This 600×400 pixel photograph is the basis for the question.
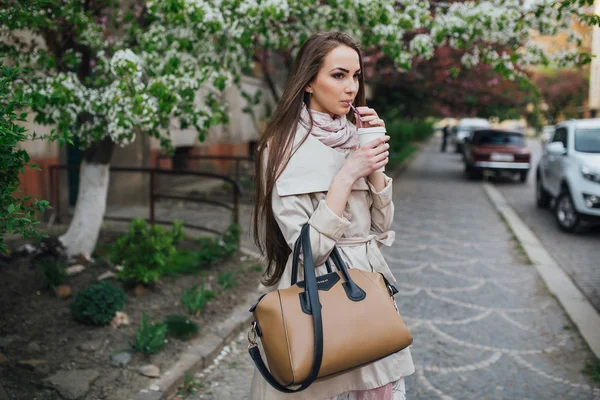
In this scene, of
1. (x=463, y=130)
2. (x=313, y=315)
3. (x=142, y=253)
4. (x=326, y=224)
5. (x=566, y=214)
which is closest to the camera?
(x=313, y=315)

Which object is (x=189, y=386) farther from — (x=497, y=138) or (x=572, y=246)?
(x=497, y=138)

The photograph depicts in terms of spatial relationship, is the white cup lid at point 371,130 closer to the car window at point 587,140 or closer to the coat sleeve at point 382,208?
the coat sleeve at point 382,208

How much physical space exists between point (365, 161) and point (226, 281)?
3.74 metres

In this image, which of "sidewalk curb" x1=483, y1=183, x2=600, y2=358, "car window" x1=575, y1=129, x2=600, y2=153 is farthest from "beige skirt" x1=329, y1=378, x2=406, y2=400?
→ "car window" x1=575, y1=129, x2=600, y2=153

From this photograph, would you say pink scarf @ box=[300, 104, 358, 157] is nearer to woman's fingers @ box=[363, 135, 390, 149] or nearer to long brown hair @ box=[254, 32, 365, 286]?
long brown hair @ box=[254, 32, 365, 286]

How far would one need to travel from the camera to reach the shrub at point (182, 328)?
4.39 m

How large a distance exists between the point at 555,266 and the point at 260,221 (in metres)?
6.06

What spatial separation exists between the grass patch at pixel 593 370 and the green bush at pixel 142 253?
345 cm

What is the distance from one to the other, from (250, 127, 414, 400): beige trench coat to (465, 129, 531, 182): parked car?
15.7 meters

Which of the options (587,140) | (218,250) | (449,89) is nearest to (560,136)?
(587,140)

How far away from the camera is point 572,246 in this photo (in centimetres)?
851

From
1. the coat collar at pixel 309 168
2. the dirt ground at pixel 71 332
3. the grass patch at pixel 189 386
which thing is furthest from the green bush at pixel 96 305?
the coat collar at pixel 309 168

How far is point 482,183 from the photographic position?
17.2 m

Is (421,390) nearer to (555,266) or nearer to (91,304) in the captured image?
(91,304)
